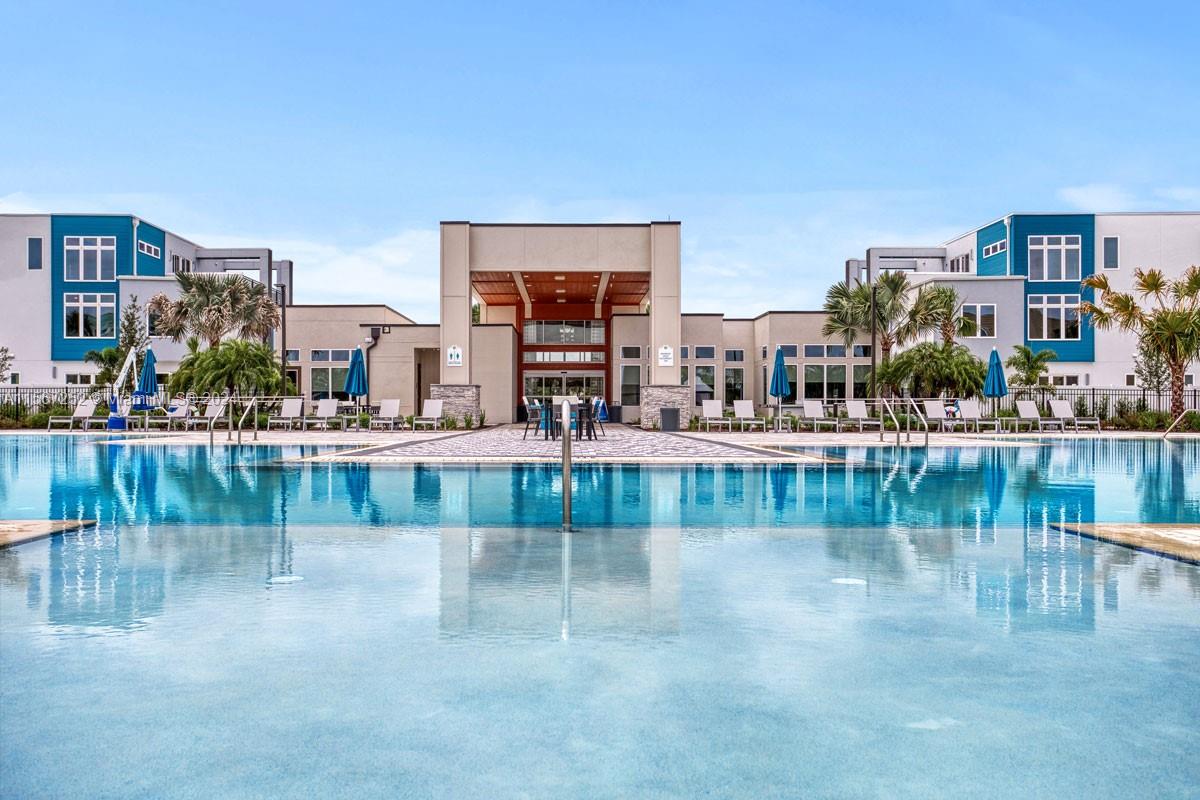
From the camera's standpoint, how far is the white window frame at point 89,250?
41969 mm

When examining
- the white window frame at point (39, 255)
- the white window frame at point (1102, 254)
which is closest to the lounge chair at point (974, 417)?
the white window frame at point (1102, 254)

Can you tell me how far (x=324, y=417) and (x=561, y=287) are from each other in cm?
1039

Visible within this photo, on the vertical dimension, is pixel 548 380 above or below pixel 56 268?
below

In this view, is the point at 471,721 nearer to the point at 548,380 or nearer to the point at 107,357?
the point at 548,380

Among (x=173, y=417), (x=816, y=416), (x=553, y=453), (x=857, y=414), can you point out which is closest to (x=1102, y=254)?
(x=857, y=414)

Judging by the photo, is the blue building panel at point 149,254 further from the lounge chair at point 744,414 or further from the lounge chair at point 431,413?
the lounge chair at point 744,414

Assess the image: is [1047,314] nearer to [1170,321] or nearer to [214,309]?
[1170,321]

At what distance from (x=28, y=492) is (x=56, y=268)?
3793 cm

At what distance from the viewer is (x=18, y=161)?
2119cm

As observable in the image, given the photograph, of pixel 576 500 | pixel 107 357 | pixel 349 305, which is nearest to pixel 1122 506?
pixel 576 500

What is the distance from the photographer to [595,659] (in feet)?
11.4

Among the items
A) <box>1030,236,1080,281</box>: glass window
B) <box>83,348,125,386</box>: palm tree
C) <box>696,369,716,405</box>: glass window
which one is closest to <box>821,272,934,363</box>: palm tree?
<box>696,369,716,405</box>: glass window

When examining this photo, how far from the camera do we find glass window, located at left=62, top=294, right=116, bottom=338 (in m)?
41.8

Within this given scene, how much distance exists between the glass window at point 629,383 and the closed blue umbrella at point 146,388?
18924 millimetres
